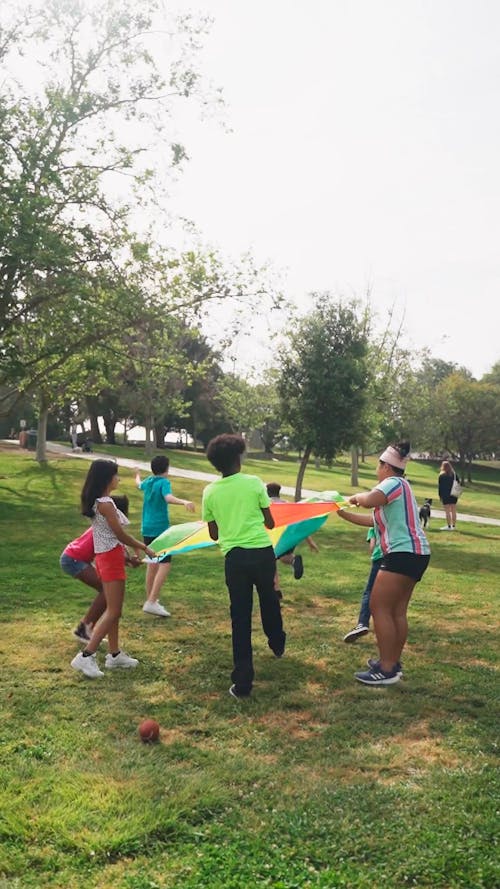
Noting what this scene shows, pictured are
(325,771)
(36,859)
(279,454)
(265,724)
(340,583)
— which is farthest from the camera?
(279,454)

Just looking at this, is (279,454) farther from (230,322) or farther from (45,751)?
(45,751)

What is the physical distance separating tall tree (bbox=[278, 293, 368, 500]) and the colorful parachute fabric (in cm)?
1524

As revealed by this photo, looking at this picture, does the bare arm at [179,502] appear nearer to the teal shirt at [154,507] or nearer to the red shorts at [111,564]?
the teal shirt at [154,507]

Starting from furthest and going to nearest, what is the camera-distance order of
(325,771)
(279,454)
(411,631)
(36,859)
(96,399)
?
(279,454), (96,399), (411,631), (325,771), (36,859)

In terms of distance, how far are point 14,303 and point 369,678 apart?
1810 centimetres

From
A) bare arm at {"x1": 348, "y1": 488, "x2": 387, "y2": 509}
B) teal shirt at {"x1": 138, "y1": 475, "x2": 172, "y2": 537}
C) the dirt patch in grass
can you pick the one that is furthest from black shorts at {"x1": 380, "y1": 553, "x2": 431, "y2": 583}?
teal shirt at {"x1": 138, "y1": 475, "x2": 172, "y2": 537}

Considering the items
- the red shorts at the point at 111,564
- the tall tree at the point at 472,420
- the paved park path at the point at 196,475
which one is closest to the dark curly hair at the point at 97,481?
the red shorts at the point at 111,564

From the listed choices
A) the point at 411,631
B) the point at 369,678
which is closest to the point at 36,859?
the point at 369,678

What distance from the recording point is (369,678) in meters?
6.51

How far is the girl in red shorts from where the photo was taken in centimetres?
657

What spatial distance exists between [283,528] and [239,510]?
9.67 ft

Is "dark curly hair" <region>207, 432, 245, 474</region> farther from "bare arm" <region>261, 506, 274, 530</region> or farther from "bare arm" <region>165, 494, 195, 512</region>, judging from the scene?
"bare arm" <region>165, 494, 195, 512</region>

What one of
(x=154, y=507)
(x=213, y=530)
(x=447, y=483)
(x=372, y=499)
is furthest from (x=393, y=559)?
(x=447, y=483)

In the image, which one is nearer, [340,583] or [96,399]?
[340,583]
